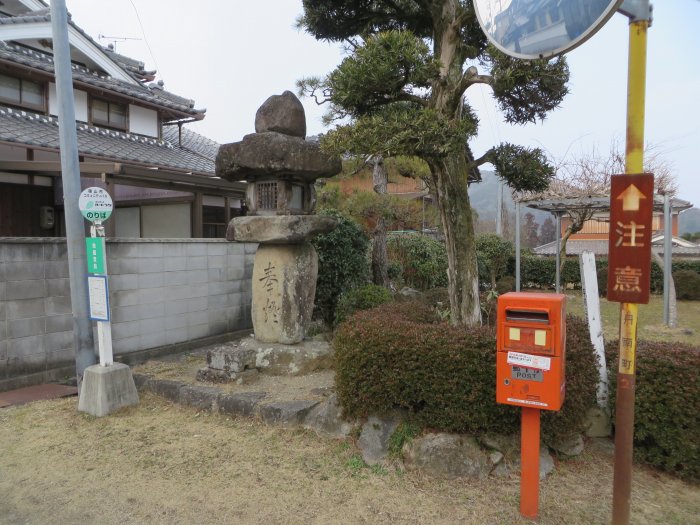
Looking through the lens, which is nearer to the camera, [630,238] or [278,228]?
[630,238]

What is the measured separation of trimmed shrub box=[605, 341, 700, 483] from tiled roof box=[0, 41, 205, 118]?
1188 centimetres

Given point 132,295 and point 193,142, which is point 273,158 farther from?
point 193,142

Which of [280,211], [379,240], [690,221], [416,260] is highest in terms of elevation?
→ [690,221]

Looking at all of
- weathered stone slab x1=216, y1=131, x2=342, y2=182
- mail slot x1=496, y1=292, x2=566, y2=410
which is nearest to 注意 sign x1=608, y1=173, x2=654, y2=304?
mail slot x1=496, y1=292, x2=566, y2=410

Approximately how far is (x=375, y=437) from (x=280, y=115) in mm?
4124

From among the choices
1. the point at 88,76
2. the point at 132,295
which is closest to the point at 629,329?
the point at 132,295

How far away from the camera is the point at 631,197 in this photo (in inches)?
104

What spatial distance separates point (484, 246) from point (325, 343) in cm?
Result: 1144

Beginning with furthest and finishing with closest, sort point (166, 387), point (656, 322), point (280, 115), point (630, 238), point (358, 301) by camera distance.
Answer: point (656, 322), point (358, 301), point (280, 115), point (166, 387), point (630, 238)

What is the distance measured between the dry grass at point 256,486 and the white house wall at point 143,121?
31.8ft

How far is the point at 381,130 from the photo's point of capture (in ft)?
14.2

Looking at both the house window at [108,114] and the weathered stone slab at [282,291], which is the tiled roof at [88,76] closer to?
the house window at [108,114]

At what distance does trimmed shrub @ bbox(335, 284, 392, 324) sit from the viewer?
764 centimetres

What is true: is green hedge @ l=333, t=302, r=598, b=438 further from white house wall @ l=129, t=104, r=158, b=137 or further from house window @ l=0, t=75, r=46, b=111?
white house wall @ l=129, t=104, r=158, b=137
